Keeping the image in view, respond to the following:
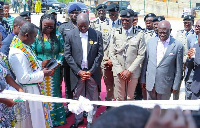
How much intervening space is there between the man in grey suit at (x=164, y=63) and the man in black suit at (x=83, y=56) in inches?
35.0

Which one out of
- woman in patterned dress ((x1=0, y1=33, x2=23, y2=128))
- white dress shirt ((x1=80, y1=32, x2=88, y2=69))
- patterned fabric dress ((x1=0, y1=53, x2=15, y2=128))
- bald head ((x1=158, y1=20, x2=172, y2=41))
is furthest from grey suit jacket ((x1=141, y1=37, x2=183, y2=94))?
patterned fabric dress ((x1=0, y1=53, x2=15, y2=128))

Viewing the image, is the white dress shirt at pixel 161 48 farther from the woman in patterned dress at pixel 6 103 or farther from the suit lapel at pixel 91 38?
the woman in patterned dress at pixel 6 103

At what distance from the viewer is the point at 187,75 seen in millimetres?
5215

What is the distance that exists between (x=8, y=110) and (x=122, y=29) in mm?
2641

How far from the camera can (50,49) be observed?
15.8 feet

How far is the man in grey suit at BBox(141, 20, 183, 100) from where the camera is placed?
4621 mm

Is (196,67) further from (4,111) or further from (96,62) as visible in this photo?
(4,111)

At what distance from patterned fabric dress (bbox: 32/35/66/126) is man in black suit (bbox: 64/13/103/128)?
0.47 ft

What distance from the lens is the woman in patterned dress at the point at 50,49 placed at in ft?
15.6

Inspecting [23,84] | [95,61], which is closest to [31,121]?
[23,84]

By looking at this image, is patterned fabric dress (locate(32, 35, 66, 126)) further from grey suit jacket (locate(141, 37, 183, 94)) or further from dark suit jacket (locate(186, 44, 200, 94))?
dark suit jacket (locate(186, 44, 200, 94))

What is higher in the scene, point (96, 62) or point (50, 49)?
point (50, 49)

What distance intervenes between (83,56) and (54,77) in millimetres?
633

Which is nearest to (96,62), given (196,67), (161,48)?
(161,48)
